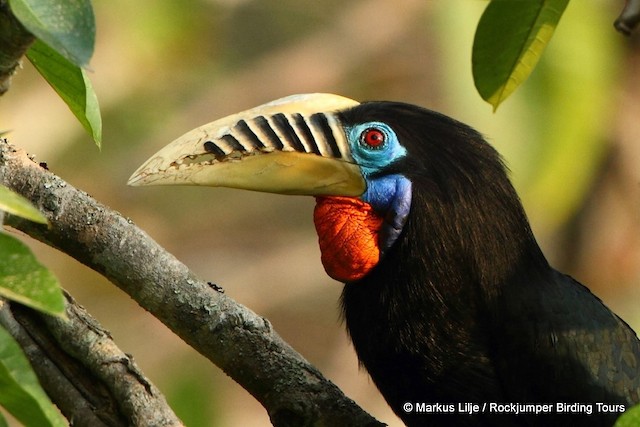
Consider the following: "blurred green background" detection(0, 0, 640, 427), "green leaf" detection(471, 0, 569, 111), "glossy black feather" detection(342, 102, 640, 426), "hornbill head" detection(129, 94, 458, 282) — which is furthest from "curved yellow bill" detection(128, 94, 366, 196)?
"blurred green background" detection(0, 0, 640, 427)

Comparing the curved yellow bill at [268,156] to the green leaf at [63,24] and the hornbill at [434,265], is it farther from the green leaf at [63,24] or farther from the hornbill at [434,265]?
the green leaf at [63,24]

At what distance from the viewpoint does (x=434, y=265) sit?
110 inches

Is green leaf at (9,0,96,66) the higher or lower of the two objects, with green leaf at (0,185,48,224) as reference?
higher

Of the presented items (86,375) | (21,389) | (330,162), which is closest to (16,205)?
(21,389)

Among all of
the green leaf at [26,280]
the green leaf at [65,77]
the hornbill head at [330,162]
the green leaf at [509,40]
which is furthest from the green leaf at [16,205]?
the hornbill head at [330,162]

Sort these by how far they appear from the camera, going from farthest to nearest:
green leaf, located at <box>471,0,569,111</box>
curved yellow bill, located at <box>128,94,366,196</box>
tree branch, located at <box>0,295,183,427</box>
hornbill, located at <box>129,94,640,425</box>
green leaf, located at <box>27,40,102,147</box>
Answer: hornbill, located at <box>129,94,640,425</box> < curved yellow bill, located at <box>128,94,366,196</box> < tree branch, located at <box>0,295,183,427</box> < green leaf, located at <box>27,40,102,147</box> < green leaf, located at <box>471,0,569,111</box>

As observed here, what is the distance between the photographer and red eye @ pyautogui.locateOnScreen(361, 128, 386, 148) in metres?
2.82

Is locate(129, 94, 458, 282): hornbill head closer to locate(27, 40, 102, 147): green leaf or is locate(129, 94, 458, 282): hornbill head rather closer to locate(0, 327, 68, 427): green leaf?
locate(27, 40, 102, 147): green leaf

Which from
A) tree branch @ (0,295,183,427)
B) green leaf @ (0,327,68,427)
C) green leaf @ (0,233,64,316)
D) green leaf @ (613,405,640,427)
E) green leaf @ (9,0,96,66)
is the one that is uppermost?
green leaf @ (9,0,96,66)

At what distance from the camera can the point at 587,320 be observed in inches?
111

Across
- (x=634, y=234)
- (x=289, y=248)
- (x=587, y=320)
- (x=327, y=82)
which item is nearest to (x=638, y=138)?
(x=634, y=234)

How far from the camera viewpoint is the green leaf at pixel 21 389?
1.41 meters

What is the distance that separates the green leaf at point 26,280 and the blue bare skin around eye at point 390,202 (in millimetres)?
1507

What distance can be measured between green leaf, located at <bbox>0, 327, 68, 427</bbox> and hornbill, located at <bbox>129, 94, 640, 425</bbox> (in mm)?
1243
